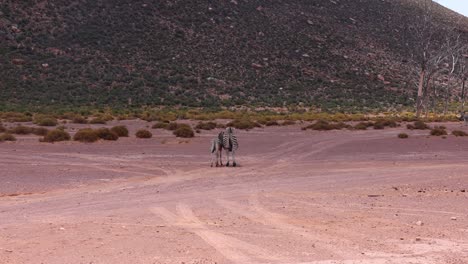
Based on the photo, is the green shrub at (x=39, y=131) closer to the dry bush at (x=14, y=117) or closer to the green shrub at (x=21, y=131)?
the green shrub at (x=21, y=131)

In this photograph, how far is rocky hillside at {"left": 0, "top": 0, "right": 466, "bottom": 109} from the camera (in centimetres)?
6956

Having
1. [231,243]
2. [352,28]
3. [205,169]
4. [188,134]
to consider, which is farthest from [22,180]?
[352,28]

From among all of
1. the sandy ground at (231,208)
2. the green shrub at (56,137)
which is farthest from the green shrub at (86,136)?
the sandy ground at (231,208)

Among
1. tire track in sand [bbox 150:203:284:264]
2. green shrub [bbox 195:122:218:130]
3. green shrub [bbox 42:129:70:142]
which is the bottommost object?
tire track in sand [bbox 150:203:284:264]

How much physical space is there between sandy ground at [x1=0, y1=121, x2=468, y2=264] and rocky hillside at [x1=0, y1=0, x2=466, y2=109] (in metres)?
40.9

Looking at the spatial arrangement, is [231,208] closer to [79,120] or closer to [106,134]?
[106,134]

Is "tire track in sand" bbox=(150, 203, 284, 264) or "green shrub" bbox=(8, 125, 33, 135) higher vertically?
"green shrub" bbox=(8, 125, 33, 135)

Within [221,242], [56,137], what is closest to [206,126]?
[56,137]

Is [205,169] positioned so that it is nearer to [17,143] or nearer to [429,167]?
[429,167]

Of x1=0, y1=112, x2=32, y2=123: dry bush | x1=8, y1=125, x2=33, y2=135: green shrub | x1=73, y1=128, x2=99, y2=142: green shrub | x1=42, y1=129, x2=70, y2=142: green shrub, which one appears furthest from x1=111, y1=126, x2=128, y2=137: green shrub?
x1=0, y1=112, x2=32, y2=123: dry bush

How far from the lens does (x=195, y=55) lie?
257 feet

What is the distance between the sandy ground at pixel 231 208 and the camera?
10117 millimetres

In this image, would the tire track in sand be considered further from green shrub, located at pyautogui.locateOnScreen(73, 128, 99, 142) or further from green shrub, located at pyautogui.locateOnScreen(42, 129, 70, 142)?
green shrub, located at pyautogui.locateOnScreen(42, 129, 70, 142)

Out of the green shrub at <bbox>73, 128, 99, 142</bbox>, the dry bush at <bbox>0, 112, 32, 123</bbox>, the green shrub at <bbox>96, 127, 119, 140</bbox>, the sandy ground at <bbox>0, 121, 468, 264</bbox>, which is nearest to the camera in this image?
the sandy ground at <bbox>0, 121, 468, 264</bbox>
